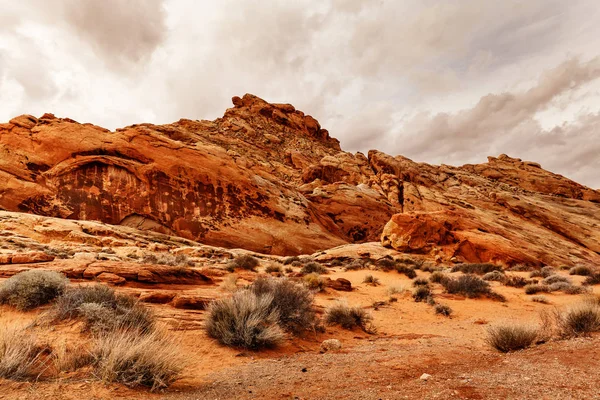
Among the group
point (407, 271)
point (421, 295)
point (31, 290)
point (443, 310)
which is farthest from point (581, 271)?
point (31, 290)

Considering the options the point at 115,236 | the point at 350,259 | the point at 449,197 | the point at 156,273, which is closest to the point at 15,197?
the point at 115,236

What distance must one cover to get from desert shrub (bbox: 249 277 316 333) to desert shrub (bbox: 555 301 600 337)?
5.15m

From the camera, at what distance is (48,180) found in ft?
→ 96.6

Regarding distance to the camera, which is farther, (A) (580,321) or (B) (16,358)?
(A) (580,321)

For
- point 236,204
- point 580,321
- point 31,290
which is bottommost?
point 580,321

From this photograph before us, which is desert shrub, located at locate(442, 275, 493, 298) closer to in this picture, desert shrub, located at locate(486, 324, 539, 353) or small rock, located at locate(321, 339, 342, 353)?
desert shrub, located at locate(486, 324, 539, 353)

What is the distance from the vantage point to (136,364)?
12.3ft

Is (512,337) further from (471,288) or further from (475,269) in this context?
(475,269)

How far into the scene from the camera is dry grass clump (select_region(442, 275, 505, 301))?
12.9 meters

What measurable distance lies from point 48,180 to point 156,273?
26.9 m

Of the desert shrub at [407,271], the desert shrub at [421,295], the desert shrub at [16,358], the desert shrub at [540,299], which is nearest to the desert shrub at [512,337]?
the desert shrub at [421,295]

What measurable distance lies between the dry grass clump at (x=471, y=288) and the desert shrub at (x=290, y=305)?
8094 millimetres

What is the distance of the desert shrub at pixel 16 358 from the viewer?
3.38 m

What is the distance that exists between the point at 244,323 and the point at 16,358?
358 cm
